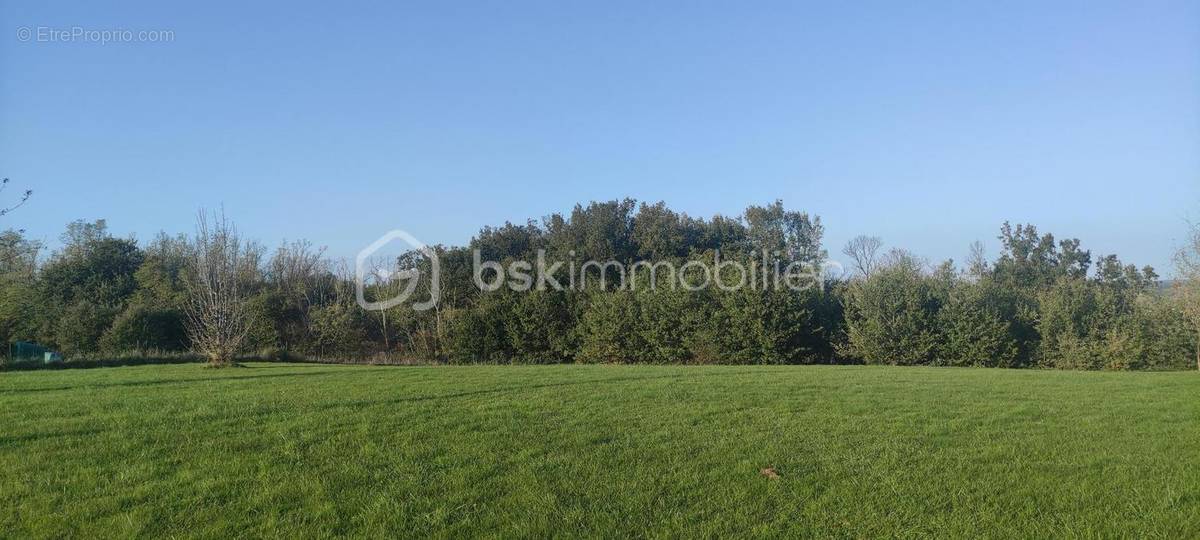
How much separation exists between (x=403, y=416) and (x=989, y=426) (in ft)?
21.2

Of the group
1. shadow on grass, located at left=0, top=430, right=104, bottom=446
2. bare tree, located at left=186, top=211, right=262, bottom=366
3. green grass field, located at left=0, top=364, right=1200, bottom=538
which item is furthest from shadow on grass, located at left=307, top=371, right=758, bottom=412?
bare tree, located at left=186, top=211, right=262, bottom=366

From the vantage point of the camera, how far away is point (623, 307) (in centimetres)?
2995

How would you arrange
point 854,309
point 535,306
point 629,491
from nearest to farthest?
1. point 629,491
2. point 854,309
3. point 535,306

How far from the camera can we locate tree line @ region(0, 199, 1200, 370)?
2456 centimetres

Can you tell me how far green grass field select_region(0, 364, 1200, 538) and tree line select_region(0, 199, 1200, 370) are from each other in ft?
43.2

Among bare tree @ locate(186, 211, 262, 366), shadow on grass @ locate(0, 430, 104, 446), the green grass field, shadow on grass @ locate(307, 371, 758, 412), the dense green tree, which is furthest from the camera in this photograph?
the dense green tree

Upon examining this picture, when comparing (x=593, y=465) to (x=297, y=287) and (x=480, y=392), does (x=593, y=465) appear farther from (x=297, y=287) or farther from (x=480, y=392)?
(x=297, y=287)

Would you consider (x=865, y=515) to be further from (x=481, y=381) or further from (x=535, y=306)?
(x=535, y=306)

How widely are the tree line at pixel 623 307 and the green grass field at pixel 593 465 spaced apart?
13168mm

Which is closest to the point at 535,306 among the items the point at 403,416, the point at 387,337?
the point at 387,337

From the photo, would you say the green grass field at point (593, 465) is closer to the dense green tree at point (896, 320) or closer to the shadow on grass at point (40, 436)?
the shadow on grass at point (40, 436)

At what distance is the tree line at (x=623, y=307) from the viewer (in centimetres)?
2456

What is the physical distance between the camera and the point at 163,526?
4090 millimetres

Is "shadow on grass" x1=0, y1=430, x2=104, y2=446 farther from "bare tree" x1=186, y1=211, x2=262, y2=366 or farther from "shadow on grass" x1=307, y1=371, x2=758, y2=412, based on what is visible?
"bare tree" x1=186, y1=211, x2=262, y2=366
